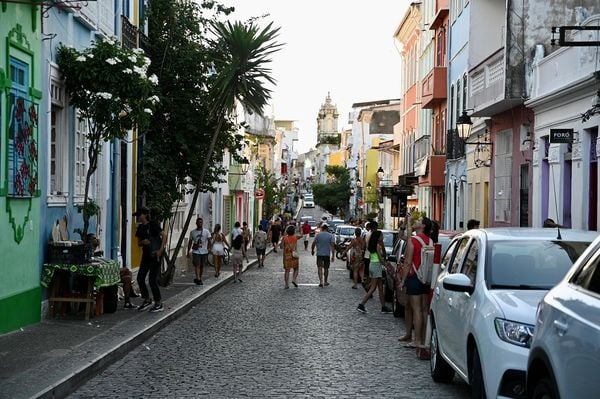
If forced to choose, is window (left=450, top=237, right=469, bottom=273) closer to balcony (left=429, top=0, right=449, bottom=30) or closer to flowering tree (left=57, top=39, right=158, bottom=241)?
flowering tree (left=57, top=39, right=158, bottom=241)

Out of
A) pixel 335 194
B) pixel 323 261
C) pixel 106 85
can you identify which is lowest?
pixel 323 261

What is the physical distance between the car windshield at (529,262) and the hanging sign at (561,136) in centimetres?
936

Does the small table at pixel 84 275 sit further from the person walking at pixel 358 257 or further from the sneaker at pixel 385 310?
the person walking at pixel 358 257

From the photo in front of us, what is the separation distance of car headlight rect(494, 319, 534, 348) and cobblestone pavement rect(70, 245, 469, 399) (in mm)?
2430

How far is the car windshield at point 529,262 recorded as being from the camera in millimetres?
9023

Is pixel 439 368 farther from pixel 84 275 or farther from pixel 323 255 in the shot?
pixel 323 255

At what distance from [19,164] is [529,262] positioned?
24.5 feet

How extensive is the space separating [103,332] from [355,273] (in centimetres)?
1410

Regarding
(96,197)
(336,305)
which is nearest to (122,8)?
(96,197)

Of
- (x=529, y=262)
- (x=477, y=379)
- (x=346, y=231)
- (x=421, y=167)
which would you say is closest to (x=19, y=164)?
(x=529, y=262)

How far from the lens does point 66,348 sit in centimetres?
1221

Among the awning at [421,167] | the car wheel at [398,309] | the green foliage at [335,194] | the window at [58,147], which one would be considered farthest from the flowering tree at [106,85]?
the green foliage at [335,194]

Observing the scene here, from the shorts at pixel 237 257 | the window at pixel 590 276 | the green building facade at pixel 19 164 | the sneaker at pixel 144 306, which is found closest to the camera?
the window at pixel 590 276

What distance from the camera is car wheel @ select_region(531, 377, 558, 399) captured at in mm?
5477
